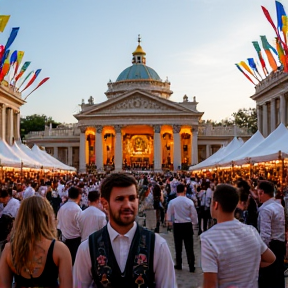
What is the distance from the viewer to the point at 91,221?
24.9 feet

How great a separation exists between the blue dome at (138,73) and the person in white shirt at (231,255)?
83774mm

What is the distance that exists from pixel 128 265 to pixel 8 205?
6.90m

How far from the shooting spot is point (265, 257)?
4.07 meters

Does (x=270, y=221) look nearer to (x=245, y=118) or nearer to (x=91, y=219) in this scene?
(x=91, y=219)

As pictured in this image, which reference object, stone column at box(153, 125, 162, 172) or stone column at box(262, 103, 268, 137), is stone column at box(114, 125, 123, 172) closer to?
stone column at box(153, 125, 162, 172)

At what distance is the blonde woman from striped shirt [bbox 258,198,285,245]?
3388 mm

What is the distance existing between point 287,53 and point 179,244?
20980mm

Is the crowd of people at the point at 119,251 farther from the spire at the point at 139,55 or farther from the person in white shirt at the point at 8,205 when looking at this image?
the spire at the point at 139,55

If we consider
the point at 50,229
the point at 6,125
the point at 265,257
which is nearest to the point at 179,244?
the point at 265,257

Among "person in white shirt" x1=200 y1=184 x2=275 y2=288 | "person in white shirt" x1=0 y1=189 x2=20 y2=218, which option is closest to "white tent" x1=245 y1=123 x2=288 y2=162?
"person in white shirt" x1=0 y1=189 x2=20 y2=218

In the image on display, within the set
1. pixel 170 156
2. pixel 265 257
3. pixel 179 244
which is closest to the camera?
pixel 265 257

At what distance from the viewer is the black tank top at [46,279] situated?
11.2ft

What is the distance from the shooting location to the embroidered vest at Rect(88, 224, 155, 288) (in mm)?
3051

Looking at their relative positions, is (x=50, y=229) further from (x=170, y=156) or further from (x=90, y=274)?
(x=170, y=156)
